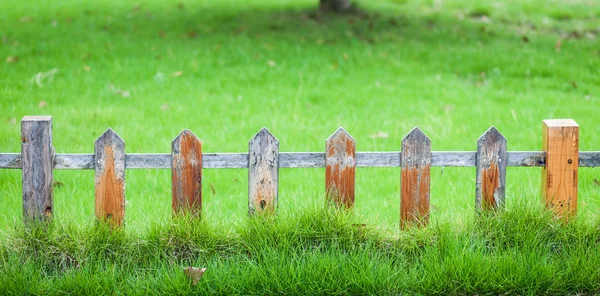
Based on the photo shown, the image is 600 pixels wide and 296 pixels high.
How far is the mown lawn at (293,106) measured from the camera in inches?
165

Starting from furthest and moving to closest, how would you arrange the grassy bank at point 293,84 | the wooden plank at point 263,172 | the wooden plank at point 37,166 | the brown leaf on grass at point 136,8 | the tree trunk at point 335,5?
the brown leaf on grass at point 136,8
the tree trunk at point 335,5
the grassy bank at point 293,84
the wooden plank at point 263,172
the wooden plank at point 37,166

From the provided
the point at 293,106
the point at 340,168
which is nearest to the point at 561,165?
the point at 340,168

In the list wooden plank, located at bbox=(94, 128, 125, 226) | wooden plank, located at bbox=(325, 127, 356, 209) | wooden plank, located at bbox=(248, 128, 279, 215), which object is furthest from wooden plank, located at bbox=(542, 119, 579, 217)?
wooden plank, located at bbox=(94, 128, 125, 226)

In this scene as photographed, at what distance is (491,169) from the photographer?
4402mm

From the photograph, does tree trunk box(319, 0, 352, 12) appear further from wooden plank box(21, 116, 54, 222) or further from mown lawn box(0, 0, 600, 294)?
wooden plank box(21, 116, 54, 222)

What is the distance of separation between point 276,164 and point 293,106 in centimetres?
411

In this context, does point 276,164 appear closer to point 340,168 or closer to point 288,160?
point 288,160

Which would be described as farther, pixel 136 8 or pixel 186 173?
pixel 136 8

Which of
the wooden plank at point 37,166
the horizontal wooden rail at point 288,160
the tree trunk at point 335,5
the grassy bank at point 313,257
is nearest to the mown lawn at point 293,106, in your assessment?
the grassy bank at point 313,257

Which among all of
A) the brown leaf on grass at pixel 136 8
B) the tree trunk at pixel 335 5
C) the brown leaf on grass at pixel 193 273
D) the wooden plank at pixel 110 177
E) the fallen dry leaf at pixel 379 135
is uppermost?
the brown leaf on grass at pixel 136 8

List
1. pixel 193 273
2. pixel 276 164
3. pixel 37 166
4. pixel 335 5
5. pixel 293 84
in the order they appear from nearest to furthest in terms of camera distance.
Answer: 1. pixel 193 273
2. pixel 37 166
3. pixel 276 164
4. pixel 293 84
5. pixel 335 5

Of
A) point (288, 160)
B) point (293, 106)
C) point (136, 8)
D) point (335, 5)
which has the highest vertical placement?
point (136, 8)

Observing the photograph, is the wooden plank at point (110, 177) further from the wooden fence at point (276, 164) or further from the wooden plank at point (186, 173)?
the wooden plank at point (186, 173)

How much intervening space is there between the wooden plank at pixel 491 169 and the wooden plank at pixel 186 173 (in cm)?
167
